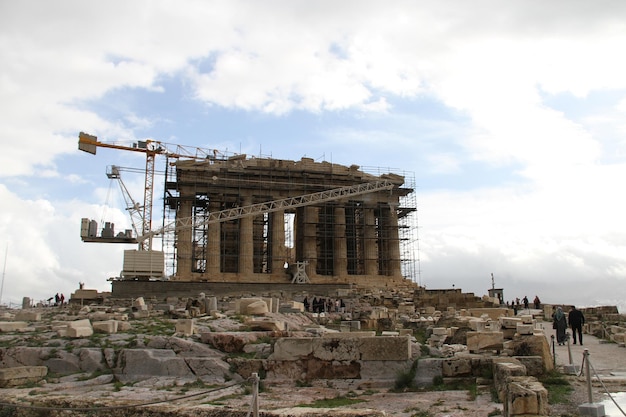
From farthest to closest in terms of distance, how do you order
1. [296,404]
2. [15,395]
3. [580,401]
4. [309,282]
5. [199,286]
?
[309,282] < [199,286] < [15,395] < [296,404] < [580,401]

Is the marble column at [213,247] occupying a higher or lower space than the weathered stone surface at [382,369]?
higher

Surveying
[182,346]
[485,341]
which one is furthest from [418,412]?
[182,346]

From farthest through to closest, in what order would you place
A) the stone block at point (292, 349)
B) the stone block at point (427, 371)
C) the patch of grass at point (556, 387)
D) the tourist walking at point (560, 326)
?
the tourist walking at point (560, 326) → the stone block at point (292, 349) → the stone block at point (427, 371) → the patch of grass at point (556, 387)

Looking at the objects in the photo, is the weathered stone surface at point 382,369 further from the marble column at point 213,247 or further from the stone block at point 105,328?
the marble column at point 213,247

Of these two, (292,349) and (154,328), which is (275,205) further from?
(292,349)

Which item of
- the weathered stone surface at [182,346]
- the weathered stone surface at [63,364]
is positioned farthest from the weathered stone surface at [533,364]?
the weathered stone surface at [63,364]

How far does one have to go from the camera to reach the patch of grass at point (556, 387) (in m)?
8.34

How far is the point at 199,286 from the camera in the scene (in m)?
40.2

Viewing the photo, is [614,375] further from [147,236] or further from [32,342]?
[147,236]

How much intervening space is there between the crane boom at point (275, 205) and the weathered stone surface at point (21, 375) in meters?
33.6

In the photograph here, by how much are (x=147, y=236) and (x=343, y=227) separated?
52.3 feet

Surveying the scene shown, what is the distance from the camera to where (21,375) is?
10984 millimetres

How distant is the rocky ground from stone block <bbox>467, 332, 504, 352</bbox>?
147 centimetres

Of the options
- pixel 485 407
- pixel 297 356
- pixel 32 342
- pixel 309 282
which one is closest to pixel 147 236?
pixel 309 282
